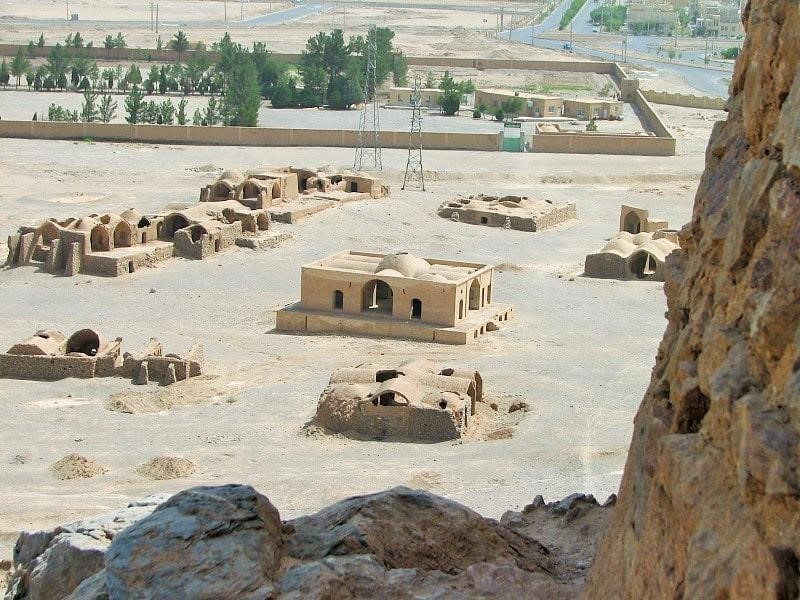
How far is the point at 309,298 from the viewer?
3189cm

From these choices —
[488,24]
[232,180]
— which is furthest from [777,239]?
[488,24]

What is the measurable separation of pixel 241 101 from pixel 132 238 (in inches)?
1187

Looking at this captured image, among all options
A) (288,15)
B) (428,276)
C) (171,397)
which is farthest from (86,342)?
(288,15)

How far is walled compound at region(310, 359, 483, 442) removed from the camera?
923 inches

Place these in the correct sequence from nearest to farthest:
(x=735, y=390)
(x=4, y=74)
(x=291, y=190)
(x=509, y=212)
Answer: (x=735, y=390), (x=509, y=212), (x=291, y=190), (x=4, y=74)

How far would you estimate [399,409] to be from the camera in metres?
23.5

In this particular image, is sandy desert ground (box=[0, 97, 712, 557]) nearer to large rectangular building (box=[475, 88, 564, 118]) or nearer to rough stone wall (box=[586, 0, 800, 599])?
rough stone wall (box=[586, 0, 800, 599])

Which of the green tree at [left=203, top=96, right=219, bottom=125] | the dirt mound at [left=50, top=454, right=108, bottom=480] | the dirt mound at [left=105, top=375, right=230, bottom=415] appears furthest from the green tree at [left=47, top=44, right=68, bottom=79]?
the dirt mound at [left=50, top=454, right=108, bottom=480]

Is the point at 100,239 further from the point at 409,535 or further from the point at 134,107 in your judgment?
the point at 134,107

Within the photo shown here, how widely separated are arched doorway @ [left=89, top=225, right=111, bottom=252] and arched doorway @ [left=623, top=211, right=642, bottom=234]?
659 inches

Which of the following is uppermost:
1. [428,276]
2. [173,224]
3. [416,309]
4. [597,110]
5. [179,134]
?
[428,276]

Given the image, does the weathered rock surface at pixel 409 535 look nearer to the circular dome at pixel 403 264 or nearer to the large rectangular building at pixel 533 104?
the circular dome at pixel 403 264

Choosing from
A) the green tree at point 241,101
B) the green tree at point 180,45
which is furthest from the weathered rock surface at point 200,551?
the green tree at point 180,45

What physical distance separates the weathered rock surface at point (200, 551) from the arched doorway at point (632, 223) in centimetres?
3421
